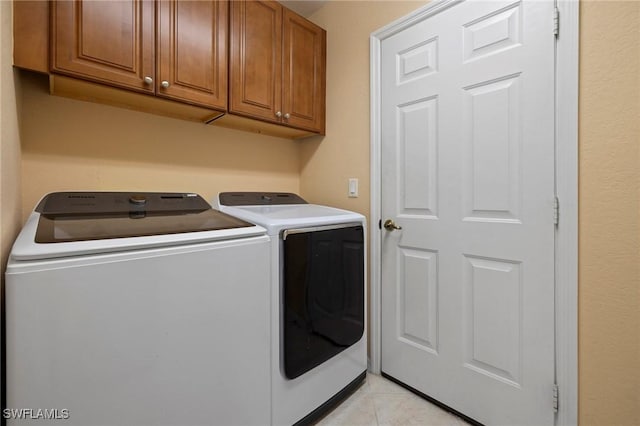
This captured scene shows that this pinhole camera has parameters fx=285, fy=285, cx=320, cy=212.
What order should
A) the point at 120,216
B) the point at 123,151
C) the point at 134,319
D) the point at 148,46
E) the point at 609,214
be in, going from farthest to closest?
the point at 123,151
the point at 148,46
the point at 120,216
the point at 609,214
the point at 134,319

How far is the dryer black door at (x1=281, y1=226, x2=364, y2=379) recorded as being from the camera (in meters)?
1.23

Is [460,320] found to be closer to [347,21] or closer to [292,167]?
[292,167]

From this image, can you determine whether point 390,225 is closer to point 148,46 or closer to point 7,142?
point 148,46

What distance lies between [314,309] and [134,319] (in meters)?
0.73

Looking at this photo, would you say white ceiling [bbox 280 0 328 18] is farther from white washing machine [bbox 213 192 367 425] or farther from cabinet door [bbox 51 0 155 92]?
white washing machine [bbox 213 192 367 425]

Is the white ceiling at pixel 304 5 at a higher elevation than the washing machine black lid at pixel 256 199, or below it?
higher

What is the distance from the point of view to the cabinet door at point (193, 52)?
1.31 metres

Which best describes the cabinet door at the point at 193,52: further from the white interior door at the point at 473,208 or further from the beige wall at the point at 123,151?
the white interior door at the point at 473,208

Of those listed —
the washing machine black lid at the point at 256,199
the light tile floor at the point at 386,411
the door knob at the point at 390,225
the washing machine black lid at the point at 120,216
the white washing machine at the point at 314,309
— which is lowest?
the light tile floor at the point at 386,411

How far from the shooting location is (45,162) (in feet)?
4.31

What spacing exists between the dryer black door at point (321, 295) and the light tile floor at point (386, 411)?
32cm

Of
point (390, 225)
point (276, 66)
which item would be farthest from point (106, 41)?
point (390, 225)

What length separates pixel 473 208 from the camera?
1368 mm

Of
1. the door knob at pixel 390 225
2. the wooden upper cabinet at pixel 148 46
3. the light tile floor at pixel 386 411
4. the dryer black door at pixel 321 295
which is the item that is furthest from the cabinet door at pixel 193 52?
the light tile floor at pixel 386 411
